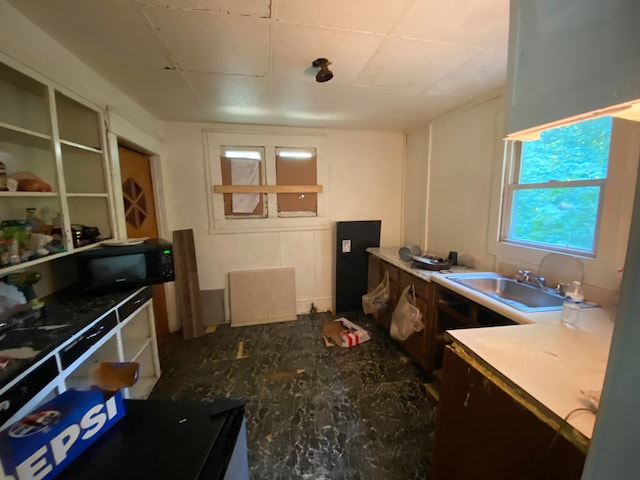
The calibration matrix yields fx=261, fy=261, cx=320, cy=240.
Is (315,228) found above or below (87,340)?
above

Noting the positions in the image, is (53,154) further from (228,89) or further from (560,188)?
(560,188)

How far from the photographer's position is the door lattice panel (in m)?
2.42

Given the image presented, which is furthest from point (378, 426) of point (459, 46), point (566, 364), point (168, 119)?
point (168, 119)

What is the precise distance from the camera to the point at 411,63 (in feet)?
5.66

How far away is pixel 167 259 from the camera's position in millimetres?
1932

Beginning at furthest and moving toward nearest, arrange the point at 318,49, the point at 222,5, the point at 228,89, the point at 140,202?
the point at 140,202
the point at 228,89
the point at 318,49
the point at 222,5

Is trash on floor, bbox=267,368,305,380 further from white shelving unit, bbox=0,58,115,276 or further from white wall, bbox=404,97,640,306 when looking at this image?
white wall, bbox=404,97,640,306

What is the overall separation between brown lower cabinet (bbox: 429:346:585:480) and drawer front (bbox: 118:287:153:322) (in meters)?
1.90

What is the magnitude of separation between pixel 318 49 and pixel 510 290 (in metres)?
2.15

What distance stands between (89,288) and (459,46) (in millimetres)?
2676

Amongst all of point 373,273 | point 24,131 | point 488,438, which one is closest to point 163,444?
point 488,438

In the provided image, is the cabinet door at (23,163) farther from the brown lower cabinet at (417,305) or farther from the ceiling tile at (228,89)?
the brown lower cabinet at (417,305)

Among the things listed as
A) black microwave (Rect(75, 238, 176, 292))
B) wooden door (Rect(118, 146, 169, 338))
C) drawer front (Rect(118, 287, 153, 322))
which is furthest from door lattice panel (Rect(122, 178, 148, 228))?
drawer front (Rect(118, 287, 153, 322))

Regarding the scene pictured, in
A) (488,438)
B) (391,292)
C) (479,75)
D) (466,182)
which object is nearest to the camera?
(488,438)
